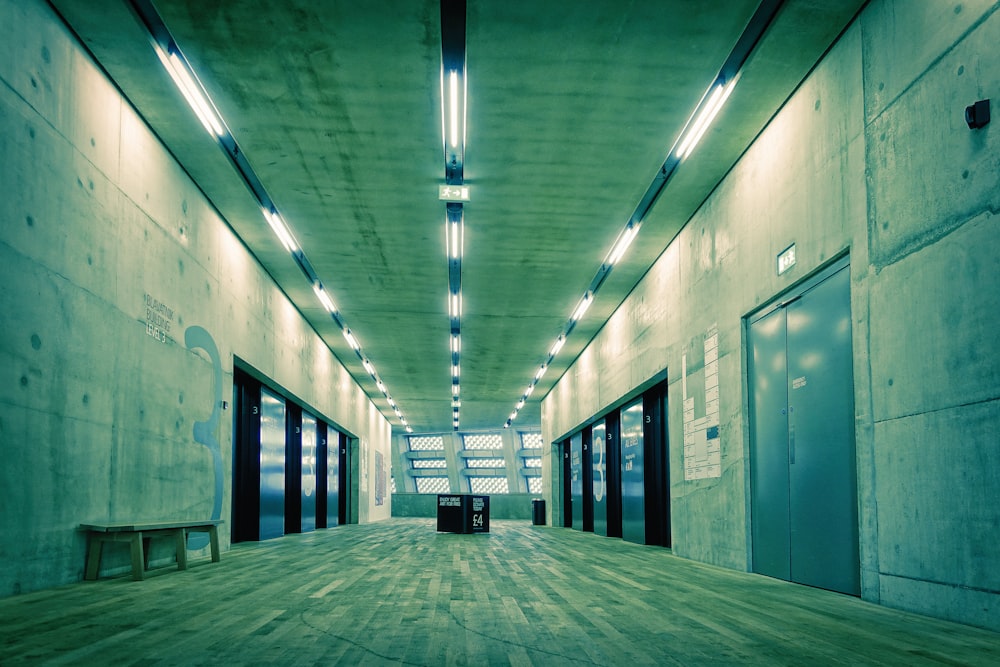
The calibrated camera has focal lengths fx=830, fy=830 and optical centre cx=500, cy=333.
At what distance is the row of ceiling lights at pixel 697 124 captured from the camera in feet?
19.1

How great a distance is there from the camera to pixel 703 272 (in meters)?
9.32

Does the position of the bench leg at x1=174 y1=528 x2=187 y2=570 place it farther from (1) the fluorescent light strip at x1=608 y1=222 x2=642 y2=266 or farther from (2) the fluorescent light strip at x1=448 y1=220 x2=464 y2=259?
(1) the fluorescent light strip at x1=608 y1=222 x2=642 y2=266

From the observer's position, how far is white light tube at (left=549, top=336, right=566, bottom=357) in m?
17.2

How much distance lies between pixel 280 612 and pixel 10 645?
1441 millimetres

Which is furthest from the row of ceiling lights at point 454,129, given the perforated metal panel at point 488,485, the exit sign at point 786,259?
the perforated metal panel at point 488,485

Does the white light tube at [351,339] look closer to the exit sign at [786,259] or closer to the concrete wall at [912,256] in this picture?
the concrete wall at [912,256]

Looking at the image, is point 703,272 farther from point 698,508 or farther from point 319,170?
point 319,170

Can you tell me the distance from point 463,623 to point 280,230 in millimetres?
7269

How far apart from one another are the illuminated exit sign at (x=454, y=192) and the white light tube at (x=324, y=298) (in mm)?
4654

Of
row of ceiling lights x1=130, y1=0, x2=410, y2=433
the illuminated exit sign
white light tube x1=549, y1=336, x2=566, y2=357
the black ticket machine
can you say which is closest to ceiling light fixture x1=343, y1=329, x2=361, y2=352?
row of ceiling lights x1=130, y1=0, x2=410, y2=433

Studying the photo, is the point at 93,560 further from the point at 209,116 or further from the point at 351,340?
the point at 351,340

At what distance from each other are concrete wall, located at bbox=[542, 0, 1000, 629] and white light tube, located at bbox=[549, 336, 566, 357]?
9.66 meters

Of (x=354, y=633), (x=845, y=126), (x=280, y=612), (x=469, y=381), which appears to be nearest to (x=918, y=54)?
(x=845, y=126)

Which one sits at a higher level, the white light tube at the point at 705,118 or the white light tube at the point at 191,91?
the white light tube at the point at 191,91
